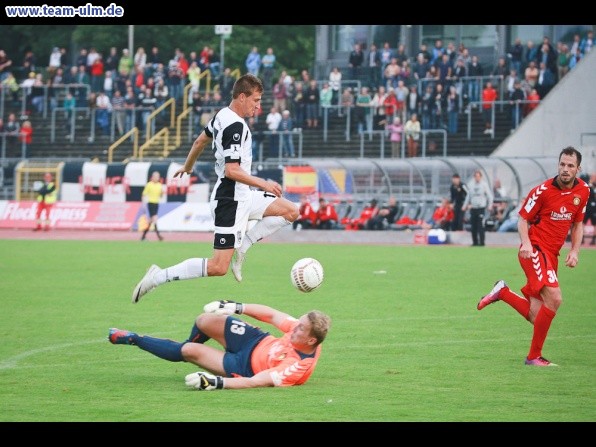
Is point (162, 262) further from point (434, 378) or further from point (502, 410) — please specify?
point (502, 410)

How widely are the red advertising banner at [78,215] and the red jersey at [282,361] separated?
29471 mm

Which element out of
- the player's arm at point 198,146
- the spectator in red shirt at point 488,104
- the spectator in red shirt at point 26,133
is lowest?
the player's arm at point 198,146

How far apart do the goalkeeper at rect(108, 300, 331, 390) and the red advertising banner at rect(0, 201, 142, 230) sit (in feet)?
95.2

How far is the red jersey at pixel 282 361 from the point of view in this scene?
981cm

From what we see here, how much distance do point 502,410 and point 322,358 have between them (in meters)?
3.20

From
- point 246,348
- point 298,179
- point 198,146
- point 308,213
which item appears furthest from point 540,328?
point 298,179

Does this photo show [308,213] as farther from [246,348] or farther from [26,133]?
[246,348]

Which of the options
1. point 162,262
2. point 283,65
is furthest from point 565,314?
point 283,65

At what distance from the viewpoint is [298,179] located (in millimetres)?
36406

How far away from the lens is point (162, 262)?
24.8m

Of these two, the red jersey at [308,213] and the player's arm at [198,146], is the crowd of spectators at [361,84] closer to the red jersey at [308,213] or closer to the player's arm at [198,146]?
the red jersey at [308,213]

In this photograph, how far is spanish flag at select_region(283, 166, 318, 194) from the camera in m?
36.3

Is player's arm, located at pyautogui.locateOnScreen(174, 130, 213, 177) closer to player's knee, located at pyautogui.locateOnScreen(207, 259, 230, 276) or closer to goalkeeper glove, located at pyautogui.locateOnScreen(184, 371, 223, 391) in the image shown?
player's knee, located at pyautogui.locateOnScreen(207, 259, 230, 276)

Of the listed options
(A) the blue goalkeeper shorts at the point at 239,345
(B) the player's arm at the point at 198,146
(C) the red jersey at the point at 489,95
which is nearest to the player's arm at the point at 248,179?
(B) the player's arm at the point at 198,146
